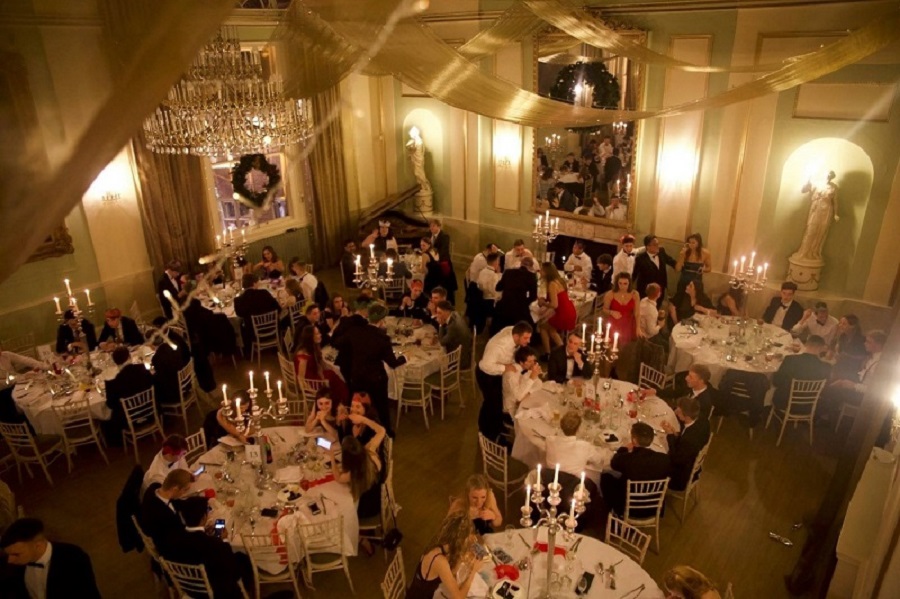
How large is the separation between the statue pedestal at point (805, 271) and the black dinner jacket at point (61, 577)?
8339 millimetres

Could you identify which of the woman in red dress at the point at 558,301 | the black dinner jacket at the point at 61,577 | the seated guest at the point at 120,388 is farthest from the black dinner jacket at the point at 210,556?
the woman in red dress at the point at 558,301

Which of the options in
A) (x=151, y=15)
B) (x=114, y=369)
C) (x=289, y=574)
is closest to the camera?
(x=151, y=15)

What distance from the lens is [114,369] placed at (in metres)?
6.75

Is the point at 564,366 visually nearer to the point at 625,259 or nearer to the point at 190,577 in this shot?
the point at 625,259

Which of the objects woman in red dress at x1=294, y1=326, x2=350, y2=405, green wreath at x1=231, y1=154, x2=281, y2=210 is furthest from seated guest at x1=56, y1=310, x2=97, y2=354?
green wreath at x1=231, y1=154, x2=281, y2=210

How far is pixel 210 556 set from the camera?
13.7 feet

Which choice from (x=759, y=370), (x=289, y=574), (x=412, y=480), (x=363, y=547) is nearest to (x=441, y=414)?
(x=412, y=480)

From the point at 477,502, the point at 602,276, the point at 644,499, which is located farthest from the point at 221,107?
the point at 602,276

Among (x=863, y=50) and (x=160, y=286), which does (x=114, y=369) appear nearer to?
(x=160, y=286)

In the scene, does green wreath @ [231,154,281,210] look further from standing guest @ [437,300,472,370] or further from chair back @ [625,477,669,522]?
chair back @ [625,477,669,522]

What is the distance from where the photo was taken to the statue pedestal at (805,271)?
7996 millimetres

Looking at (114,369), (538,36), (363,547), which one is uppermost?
(538,36)

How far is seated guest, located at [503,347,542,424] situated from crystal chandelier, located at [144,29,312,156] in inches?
141

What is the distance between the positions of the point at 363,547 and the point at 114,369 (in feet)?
11.7
